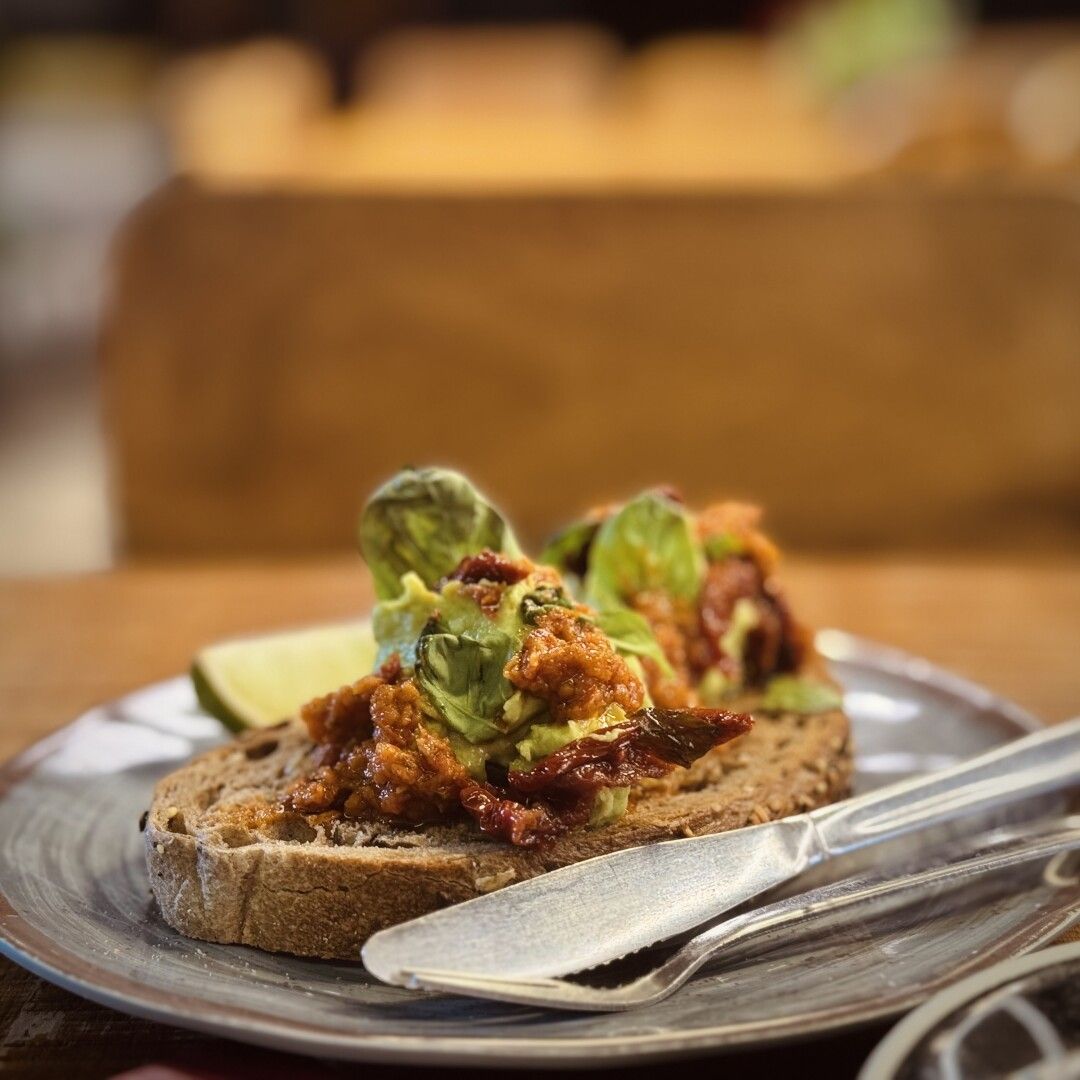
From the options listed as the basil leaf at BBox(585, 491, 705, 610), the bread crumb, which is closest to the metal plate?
the bread crumb

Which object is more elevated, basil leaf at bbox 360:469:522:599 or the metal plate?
basil leaf at bbox 360:469:522:599

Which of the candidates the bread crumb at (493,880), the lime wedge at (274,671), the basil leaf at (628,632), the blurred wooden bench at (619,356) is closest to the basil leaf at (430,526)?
the basil leaf at (628,632)

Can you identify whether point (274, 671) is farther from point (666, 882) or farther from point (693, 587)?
point (666, 882)

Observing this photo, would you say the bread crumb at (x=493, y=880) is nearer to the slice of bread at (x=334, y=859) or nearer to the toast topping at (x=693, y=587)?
the slice of bread at (x=334, y=859)

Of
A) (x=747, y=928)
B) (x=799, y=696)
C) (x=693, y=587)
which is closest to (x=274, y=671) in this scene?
(x=693, y=587)

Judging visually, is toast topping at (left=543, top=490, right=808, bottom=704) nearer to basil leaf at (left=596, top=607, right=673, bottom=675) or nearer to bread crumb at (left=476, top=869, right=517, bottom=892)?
basil leaf at (left=596, top=607, right=673, bottom=675)

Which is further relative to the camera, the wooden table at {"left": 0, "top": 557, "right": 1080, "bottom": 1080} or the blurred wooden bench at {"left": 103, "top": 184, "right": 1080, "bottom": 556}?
the blurred wooden bench at {"left": 103, "top": 184, "right": 1080, "bottom": 556}
